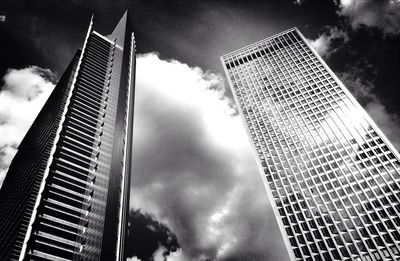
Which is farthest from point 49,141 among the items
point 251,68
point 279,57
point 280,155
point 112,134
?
point 279,57

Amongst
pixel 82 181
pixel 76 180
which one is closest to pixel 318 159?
pixel 82 181

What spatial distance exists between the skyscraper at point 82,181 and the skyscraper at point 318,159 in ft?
184

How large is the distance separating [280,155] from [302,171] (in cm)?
1159

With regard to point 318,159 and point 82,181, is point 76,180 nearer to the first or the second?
point 82,181

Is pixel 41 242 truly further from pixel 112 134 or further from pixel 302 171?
pixel 302 171

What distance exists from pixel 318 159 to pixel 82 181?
279 ft

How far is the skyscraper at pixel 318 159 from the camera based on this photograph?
97562mm

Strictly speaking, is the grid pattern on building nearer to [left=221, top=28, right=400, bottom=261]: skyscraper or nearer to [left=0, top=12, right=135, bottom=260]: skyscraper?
[left=0, top=12, right=135, bottom=260]: skyscraper

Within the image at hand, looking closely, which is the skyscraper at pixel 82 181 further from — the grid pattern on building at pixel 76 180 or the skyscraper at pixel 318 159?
the skyscraper at pixel 318 159

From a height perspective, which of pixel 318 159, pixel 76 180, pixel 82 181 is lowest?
pixel 76 180

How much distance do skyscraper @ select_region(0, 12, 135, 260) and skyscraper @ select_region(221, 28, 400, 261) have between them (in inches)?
2202

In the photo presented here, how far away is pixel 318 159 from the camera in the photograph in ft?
384

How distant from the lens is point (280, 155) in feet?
412

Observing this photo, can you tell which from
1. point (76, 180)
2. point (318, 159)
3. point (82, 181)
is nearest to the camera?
point (76, 180)
